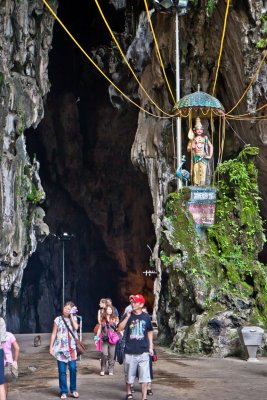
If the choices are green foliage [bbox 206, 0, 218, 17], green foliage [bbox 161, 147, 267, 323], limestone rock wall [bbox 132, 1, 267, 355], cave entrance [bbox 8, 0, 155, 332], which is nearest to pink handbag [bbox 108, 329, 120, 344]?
green foliage [bbox 161, 147, 267, 323]

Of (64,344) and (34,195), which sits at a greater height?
(34,195)

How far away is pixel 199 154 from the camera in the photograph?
1739 centimetres

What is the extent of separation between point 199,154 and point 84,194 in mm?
16225

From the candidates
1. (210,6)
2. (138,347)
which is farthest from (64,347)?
(210,6)

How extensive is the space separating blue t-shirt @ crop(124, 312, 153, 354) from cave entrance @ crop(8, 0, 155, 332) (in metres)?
23.3

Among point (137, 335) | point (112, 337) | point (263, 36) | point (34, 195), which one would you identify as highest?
point (263, 36)

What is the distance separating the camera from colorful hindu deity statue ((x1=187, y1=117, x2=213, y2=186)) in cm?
1720

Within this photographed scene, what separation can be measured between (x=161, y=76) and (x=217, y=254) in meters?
8.34

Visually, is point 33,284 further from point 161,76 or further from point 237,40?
point 237,40

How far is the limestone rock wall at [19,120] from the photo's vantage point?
19812 millimetres

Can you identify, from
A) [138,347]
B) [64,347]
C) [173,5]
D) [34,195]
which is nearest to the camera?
[138,347]

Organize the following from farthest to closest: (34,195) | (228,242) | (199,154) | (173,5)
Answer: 1. (34,195)
2. (173,5)
3. (199,154)
4. (228,242)

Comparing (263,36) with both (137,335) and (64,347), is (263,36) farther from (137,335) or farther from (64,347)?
(64,347)

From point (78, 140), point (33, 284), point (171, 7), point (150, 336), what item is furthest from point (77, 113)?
point (150, 336)
